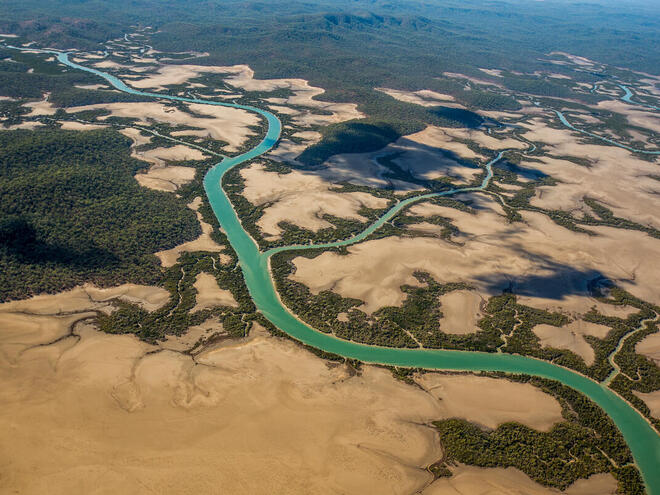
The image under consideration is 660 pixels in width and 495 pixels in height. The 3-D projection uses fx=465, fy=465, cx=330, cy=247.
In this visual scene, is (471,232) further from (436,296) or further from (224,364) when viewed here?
(224,364)

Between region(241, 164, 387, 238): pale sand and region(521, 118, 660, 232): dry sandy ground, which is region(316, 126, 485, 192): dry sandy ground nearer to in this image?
region(241, 164, 387, 238): pale sand

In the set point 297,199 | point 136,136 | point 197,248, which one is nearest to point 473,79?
point 297,199

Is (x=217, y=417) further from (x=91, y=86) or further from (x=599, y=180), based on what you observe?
(x=91, y=86)

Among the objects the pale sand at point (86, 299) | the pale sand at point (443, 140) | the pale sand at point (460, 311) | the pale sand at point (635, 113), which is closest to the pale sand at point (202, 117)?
the pale sand at point (443, 140)

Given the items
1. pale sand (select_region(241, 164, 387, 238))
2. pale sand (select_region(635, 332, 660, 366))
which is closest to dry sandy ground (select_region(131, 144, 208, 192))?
pale sand (select_region(241, 164, 387, 238))

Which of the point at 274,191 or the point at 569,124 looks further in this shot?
the point at 569,124

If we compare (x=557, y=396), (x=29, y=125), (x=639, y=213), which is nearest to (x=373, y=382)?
(x=557, y=396)

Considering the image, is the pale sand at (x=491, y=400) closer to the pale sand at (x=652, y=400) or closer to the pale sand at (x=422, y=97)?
the pale sand at (x=652, y=400)
